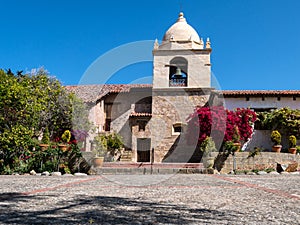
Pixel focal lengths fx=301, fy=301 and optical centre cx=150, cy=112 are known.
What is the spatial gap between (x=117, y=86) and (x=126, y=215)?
20.2 metres

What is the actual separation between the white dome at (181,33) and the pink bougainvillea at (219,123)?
17.0 ft

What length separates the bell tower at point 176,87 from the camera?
19.9 metres

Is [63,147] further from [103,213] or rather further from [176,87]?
[103,213]

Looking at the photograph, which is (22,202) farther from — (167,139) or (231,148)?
(167,139)

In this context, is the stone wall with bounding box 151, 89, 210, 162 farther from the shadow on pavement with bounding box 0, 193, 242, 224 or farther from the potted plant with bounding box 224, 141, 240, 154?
the shadow on pavement with bounding box 0, 193, 242, 224

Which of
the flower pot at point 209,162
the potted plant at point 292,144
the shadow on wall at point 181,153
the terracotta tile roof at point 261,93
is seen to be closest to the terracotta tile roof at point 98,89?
the shadow on wall at point 181,153

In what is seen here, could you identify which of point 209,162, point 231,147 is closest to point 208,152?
point 209,162

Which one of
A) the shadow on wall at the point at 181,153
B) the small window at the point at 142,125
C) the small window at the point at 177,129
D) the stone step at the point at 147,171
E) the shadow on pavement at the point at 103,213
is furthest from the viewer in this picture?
the small window at the point at 142,125

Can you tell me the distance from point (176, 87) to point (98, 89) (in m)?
6.44

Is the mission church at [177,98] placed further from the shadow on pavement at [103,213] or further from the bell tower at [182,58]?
the shadow on pavement at [103,213]

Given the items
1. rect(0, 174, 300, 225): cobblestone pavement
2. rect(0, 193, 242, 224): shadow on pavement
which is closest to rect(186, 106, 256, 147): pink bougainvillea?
rect(0, 174, 300, 225): cobblestone pavement

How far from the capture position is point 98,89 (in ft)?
75.7

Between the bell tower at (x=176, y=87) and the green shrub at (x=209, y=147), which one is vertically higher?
the bell tower at (x=176, y=87)

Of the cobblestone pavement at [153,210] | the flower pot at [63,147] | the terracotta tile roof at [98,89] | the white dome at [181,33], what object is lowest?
the cobblestone pavement at [153,210]
